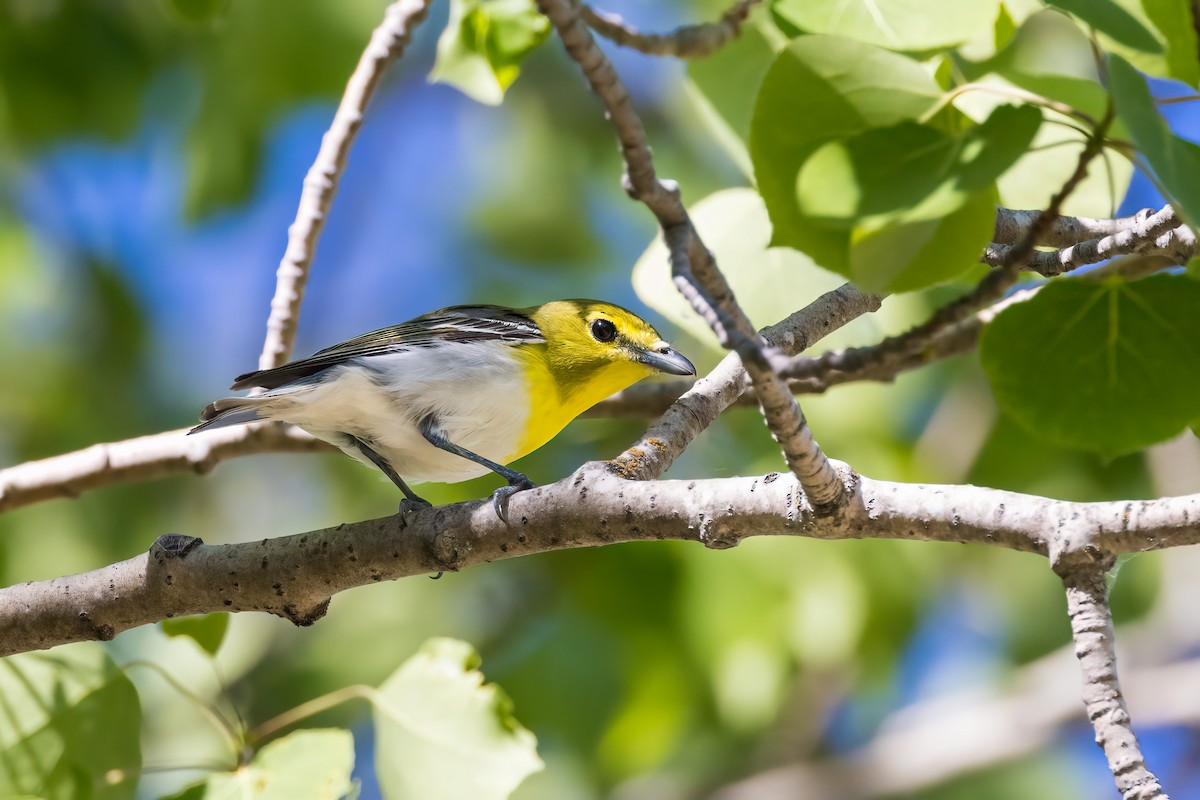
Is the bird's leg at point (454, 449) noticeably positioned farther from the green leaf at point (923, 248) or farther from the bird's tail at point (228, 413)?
the green leaf at point (923, 248)

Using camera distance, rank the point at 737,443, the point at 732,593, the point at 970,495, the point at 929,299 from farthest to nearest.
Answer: the point at 737,443 → the point at 732,593 → the point at 929,299 → the point at 970,495

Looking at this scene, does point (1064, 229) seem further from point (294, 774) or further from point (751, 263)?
point (294, 774)

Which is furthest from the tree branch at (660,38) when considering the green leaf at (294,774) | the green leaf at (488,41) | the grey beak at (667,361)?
the grey beak at (667,361)

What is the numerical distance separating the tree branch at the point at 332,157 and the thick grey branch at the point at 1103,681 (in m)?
2.30

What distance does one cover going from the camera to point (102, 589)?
8.54 feet

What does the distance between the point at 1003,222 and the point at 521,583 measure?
417cm

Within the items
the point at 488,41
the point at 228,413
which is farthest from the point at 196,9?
the point at 228,413

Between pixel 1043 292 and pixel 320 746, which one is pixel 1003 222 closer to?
pixel 1043 292

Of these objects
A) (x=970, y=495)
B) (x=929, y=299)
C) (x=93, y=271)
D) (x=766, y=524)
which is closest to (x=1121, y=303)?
(x=970, y=495)

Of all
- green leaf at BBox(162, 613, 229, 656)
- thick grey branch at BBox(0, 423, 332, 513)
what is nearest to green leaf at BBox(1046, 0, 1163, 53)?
green leaf at BBox(162, 613, 229, 656)

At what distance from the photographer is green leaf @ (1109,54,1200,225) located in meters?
1.39

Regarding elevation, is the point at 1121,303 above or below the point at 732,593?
below

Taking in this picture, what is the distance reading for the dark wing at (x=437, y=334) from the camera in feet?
12.9

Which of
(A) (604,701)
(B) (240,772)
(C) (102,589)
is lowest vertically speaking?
(B) (240,772)
